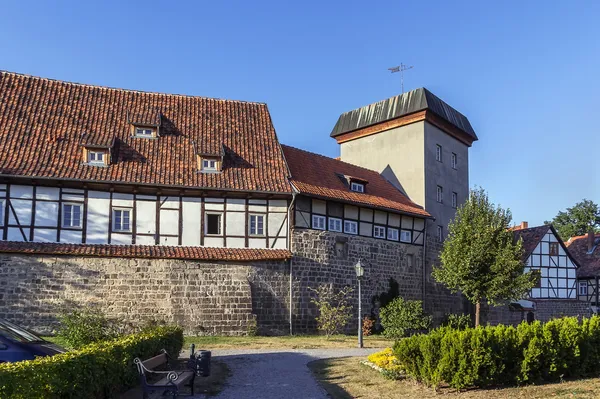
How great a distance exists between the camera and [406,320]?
76.4ft

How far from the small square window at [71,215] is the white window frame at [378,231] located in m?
13.1

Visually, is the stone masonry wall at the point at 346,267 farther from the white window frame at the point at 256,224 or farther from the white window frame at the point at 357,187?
the white window frame at the point at 357,187

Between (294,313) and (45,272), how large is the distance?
956cm

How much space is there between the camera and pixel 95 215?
22406 mm

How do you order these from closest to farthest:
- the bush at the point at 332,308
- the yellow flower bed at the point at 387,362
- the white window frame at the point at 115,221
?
the yellow flower bed at the point at 387,362 → the white window frame at the point at 115,221 → the bush at the point at 332,308

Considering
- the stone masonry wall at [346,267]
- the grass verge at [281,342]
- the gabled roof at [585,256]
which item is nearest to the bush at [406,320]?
the grass verge at [281,342]

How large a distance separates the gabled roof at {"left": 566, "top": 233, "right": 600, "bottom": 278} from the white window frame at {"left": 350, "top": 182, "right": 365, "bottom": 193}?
23154mm

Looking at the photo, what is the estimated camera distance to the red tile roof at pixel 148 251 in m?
21.0

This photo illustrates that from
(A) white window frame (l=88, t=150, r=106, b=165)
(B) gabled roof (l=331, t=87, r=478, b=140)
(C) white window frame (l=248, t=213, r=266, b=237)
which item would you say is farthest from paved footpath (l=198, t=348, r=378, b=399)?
(B) gabled roof (l=331, t=87, r=478, b=140)

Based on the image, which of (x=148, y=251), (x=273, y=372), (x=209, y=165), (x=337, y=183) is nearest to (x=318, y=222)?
(x=337, y=183)

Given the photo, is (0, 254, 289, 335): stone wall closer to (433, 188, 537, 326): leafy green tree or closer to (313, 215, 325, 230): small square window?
(313, 215, 325, 230): small square window

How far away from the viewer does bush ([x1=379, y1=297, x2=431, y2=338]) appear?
23172mm

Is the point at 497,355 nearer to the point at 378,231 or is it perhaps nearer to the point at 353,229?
the point at 353,229

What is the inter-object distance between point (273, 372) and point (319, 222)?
12.7 m
